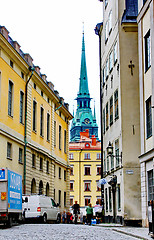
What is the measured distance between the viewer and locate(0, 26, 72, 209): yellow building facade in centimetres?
3178

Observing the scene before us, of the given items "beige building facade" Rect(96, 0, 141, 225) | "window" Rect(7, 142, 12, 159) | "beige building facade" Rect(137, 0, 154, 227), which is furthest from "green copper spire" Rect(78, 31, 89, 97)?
"beige building facade" Rect(137, 0, 154, 227)

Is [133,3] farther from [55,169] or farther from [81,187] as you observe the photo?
[81,187]

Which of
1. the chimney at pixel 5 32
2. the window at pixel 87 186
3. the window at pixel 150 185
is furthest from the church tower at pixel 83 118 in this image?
the window at pixel 150 185

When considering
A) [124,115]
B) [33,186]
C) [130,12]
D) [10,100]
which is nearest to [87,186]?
[33,186]

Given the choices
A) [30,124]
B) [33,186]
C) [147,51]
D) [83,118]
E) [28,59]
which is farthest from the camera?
[83,118]

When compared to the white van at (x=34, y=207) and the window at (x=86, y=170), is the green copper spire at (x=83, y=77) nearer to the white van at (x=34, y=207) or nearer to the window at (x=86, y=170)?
the window at (x=86, y=170)

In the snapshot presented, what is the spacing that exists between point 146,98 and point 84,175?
77691 mm

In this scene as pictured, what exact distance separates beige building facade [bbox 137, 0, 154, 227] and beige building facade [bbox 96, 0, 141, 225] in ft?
12.2

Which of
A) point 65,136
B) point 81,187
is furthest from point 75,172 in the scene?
point 65,136

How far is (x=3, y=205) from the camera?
20500mm

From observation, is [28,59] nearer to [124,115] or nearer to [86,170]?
[124,115]

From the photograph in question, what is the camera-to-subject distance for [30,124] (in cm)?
3762

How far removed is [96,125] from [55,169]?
398 ft

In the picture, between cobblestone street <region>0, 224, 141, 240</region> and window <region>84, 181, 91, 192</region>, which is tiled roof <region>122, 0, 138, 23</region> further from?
window <region>84, 181, 91, 192</region>
